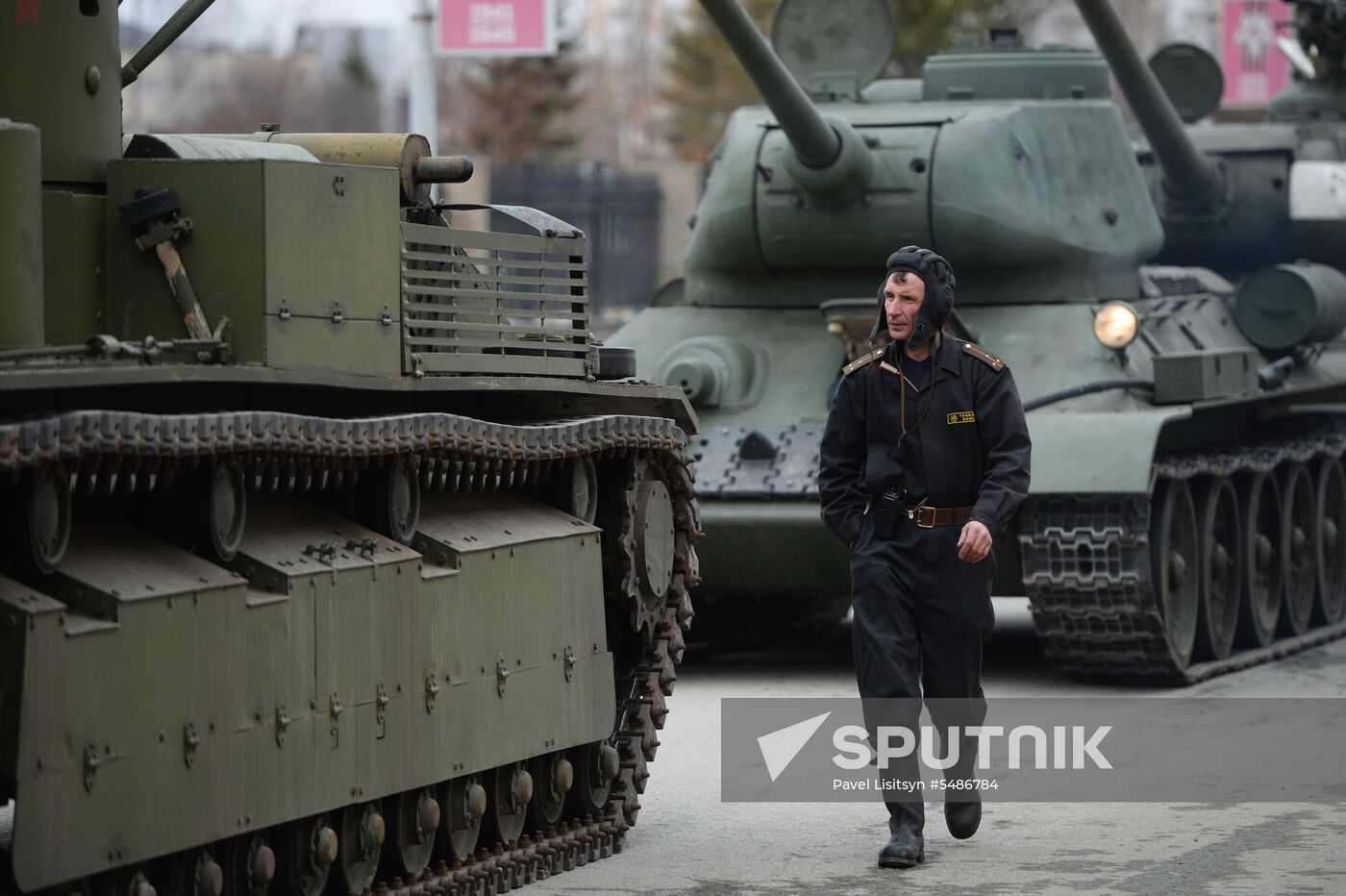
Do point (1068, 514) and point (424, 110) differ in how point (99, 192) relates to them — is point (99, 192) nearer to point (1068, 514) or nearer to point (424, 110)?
point (1068, 514)

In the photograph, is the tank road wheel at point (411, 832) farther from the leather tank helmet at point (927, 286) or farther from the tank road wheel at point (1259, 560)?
the tank road wheel at point (1259, 560)

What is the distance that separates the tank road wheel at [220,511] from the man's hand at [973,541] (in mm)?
2249

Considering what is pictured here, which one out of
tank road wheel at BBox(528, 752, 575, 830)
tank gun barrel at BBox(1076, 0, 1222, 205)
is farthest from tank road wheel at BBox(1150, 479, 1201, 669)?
tank road wheel at BBox(528, 752, 575, 830)

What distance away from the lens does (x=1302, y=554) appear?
48.6ft

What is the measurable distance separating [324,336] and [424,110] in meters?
15.5

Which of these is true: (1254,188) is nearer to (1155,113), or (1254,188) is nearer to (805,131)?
(1155,113)

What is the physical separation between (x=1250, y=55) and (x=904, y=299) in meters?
25.0

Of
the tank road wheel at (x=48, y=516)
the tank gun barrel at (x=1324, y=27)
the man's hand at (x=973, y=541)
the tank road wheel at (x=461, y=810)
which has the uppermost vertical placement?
→ the tank gun barrel at (x=1324, y=27)

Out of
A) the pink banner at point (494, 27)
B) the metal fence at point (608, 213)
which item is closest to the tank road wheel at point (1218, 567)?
the pink banner at point (494, 27)

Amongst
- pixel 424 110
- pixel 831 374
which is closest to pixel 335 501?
pixel 831 374

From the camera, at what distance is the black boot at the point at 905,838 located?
25.8ft

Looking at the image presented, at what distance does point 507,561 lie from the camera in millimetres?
7879

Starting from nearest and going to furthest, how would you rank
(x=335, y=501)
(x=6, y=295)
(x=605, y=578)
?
(x=6, y=295) < (x=335, y=501) < (x=605, y=578)

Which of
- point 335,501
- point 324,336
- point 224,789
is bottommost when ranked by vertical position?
point 224,789
